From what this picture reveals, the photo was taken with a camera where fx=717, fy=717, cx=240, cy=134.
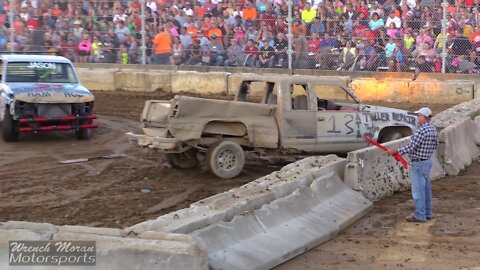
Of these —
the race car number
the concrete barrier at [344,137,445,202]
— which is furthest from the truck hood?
the concrete barrier at [344,137,445,202]

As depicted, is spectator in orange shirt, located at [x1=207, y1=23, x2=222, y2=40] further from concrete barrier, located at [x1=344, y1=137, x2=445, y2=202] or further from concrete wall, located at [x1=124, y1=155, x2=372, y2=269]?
concrete wall, located at [x1=124, y1=155, x2=372, y2=269]

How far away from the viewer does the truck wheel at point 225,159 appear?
11.7 meters

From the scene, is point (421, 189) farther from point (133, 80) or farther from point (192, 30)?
point (133, 80)

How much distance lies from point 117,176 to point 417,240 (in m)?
5.62

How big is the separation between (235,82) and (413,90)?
5.06 metres

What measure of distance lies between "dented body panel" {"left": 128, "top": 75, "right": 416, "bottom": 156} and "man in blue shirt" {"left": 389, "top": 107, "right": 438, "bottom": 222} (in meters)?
3.10

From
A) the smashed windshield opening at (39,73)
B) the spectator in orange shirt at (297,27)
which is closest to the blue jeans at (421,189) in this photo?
the smashed windshield opening at (39,73)

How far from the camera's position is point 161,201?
10.4 metres

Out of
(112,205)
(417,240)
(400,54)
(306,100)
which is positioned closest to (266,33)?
(400,54)

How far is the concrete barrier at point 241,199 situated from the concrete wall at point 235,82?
9.34 m

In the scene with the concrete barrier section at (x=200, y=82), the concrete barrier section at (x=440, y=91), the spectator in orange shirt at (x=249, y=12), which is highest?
the spectator in orange shirt at (x=249, y=12)

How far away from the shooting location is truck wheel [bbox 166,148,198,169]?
1252cm

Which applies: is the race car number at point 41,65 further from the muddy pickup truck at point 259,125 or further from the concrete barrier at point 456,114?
the concrete barrier at point 456,114

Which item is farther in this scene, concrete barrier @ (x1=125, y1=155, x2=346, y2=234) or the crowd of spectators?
the crowd of spectators
